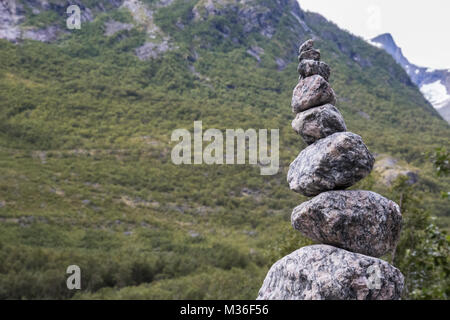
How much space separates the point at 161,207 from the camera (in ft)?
131

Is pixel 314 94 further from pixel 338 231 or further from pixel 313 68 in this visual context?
pixel 338 231

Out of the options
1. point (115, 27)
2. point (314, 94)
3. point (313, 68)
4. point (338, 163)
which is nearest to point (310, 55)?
point (313, 68)

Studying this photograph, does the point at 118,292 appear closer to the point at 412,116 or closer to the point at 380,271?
the point at 380,271

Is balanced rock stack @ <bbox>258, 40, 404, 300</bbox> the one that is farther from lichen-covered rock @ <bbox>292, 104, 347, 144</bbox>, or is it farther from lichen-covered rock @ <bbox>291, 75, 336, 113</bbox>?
lichen-covered rock @ <bbox>291, 75, 336, 113</bbox>

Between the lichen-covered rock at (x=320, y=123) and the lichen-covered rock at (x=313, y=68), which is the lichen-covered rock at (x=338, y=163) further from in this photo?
the lichen-covered rock at (x=313, y=68)

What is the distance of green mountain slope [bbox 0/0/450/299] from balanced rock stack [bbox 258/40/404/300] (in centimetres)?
1070

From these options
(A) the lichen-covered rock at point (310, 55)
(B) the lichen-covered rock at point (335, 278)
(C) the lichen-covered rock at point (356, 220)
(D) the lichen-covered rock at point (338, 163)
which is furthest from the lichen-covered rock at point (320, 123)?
(B) the lichen-covered rock at point (335, 278)

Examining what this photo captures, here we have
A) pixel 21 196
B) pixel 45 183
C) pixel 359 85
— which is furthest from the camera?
pixel 359 85

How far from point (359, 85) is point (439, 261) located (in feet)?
361

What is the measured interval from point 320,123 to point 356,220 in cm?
143

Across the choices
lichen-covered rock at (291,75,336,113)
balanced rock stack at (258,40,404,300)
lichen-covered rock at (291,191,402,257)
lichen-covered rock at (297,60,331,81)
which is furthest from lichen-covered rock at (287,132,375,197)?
lichen-covered rock at (297,60,331,81)

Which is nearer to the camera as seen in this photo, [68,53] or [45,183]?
[45,183]

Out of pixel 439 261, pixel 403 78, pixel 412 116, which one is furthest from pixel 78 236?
pixel 403 78

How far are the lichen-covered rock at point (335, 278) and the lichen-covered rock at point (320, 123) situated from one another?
5.18 ft
